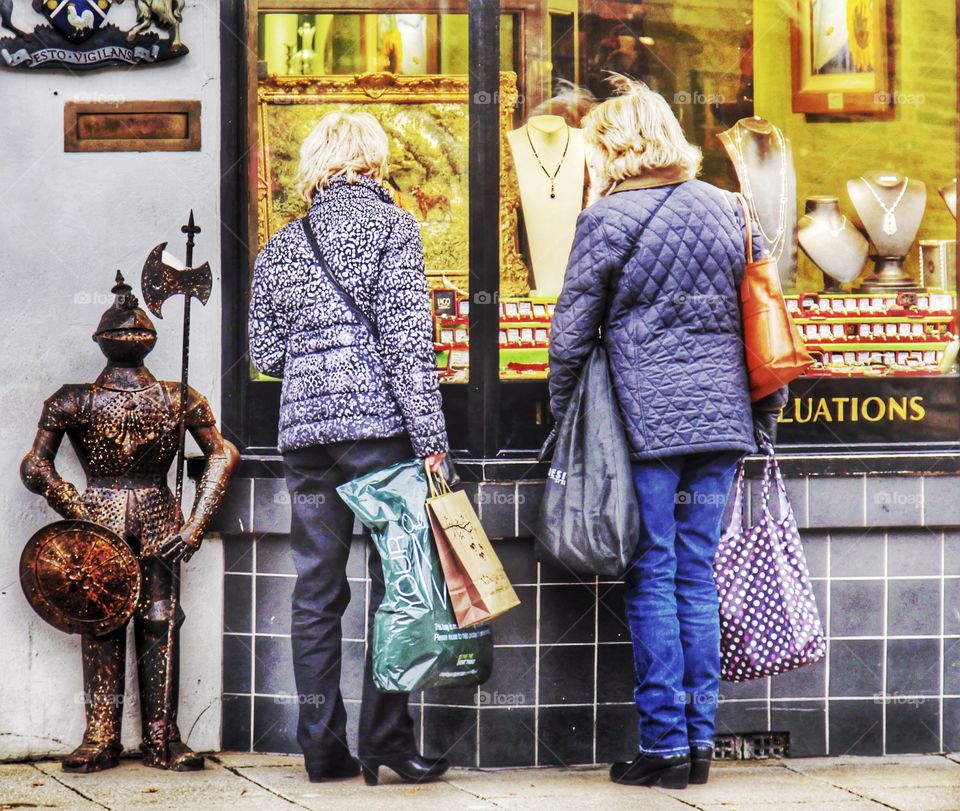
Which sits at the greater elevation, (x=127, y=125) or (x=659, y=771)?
(x=127, y=125)

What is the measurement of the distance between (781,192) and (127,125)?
94.5 inches

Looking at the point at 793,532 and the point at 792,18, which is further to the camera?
the point at 792,18

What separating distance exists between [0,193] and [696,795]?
315 cm

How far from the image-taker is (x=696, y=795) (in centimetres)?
523

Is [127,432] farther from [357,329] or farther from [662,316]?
[662,316]

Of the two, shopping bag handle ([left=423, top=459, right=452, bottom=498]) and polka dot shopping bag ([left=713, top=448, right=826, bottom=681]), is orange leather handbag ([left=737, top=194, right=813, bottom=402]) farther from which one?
shopping bag handle ([left=423, top=459, right=452, bottom=498])

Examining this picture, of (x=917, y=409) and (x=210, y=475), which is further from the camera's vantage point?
(x=917, y=409)

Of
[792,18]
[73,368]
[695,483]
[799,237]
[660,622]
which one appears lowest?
[660,622]

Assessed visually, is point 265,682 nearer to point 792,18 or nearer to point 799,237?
point 799,237

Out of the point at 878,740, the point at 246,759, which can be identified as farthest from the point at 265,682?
the point at 878,740

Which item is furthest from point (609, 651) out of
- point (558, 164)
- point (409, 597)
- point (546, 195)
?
point (558, 164)

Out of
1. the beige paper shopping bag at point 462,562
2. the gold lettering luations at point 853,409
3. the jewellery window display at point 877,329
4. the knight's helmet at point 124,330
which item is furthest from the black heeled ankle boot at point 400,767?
the jewellery window display at point 877,329

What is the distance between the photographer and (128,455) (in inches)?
211

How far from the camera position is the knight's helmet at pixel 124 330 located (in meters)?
5.35
